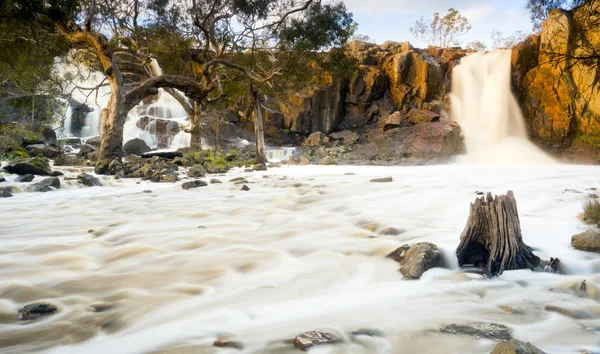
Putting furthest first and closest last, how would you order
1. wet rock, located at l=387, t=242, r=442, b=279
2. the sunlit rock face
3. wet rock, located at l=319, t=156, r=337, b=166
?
1. the sunlit rock face
2. wet rock, located at l=319, t=156, r=337, b=166
3. wet rock, located at l=387, t=242, r=442, b=279

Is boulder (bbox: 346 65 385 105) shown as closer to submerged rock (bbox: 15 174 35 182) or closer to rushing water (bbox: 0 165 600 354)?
submerged rock (bbox: 15 174 35 182)

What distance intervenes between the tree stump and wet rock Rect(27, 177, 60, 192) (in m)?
8.18

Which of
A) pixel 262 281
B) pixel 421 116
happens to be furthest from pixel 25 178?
pixel 421 116

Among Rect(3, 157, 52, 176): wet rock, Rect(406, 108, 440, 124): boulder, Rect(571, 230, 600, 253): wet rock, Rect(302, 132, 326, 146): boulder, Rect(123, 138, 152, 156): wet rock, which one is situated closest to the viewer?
Rect(571, 230, 600, 253): wet rock

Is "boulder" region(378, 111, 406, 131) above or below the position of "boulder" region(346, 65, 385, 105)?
below

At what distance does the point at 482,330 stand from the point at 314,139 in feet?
72.2

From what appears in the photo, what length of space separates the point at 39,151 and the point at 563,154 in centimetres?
2442

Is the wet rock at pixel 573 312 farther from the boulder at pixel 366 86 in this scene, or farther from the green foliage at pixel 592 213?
the boulder at pixel 366 86

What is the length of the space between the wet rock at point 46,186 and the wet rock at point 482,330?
8.54m

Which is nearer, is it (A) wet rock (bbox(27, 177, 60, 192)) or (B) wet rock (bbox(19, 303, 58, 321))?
(B) wet rock (bbox(19, 303, 58, 321))

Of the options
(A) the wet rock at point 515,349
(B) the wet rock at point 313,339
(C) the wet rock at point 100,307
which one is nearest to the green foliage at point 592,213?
(A) the wet rock at point 515,349

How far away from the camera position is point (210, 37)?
16000 millimetres

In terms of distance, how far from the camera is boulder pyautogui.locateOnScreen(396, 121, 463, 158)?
2006cm

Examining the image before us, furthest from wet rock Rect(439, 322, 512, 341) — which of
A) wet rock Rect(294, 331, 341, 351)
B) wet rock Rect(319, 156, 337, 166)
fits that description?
wet rock Rect(319, 156, 337, 166)
